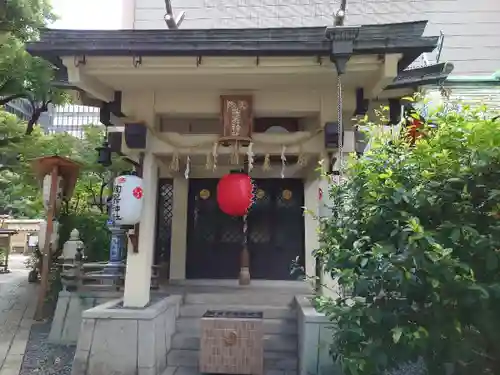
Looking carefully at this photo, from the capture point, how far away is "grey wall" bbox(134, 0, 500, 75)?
13.2 meters


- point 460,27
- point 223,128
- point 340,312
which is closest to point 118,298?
point 223,128

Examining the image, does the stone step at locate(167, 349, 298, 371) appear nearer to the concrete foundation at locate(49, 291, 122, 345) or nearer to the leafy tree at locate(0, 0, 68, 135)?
the concrete foundation at locate(49, 291, 122, 345)

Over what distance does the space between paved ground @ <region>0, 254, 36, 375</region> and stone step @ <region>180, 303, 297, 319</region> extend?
292 centimetres

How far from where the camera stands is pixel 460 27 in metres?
13.7

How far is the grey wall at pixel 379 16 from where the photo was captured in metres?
13.2

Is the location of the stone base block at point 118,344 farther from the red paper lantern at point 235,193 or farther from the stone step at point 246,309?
the red paper lantern at point 235,193

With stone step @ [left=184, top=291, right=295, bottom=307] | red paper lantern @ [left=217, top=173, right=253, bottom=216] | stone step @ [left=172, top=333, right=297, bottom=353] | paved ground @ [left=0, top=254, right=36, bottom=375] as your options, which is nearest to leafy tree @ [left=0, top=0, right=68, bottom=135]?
paved ground @ [left=0, top=254, right=36, bottom=375]

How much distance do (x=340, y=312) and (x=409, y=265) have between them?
94 cm

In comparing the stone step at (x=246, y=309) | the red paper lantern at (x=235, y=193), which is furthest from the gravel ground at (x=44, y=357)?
the red paper lantern at (x=235, y=193)

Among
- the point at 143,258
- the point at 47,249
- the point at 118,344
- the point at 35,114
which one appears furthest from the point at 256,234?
the point at 35,114

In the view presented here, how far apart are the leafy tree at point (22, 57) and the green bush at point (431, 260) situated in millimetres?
8516

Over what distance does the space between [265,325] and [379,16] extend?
1057 cm

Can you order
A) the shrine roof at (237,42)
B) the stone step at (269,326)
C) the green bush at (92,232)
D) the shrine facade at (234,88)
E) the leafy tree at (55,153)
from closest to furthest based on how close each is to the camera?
the shrine roof at (237,42) → the shrine facade at (234,88) → the stone step at (269,326) → the leafy tree at (55,153) → the green bush at (92,232)

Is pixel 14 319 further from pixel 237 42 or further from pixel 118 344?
pixel 237 42
